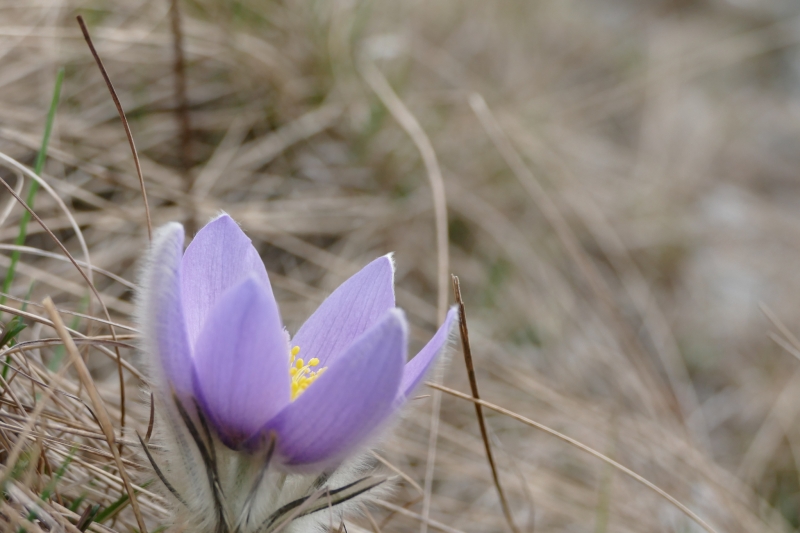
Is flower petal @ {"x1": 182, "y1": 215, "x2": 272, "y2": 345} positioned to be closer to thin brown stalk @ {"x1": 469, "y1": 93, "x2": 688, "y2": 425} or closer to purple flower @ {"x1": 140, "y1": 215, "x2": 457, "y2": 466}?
purple flower @ {"x1": 140, "y1": 215, "x2": 457, "y2": 466}

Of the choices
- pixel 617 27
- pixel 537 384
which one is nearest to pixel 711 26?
pixel 617 27

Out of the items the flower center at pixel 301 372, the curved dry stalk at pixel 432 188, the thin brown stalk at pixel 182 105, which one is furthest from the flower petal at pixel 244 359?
the thin brown stalk at pixel 182 105

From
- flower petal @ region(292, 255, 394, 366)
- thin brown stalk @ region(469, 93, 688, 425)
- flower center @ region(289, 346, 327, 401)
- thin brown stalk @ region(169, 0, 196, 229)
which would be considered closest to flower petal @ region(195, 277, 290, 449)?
flower center @ region(289, 346, 327, 401)

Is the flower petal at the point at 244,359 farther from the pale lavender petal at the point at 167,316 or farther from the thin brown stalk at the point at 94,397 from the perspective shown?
the thin brown stalk at the point at 94,397

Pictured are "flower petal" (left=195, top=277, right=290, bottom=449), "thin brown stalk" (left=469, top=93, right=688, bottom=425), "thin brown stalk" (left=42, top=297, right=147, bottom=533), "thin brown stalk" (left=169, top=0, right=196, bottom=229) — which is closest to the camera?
"flower petal" (left=195, top=277, right=290, bottom=449)

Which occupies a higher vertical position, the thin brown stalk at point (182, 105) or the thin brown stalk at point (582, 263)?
the thin brown stalk at point (182, 105)

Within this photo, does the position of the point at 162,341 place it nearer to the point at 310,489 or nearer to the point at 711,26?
the point at 310,489

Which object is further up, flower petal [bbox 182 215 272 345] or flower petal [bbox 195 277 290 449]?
flower petal [bbox 182 215 272 345]
